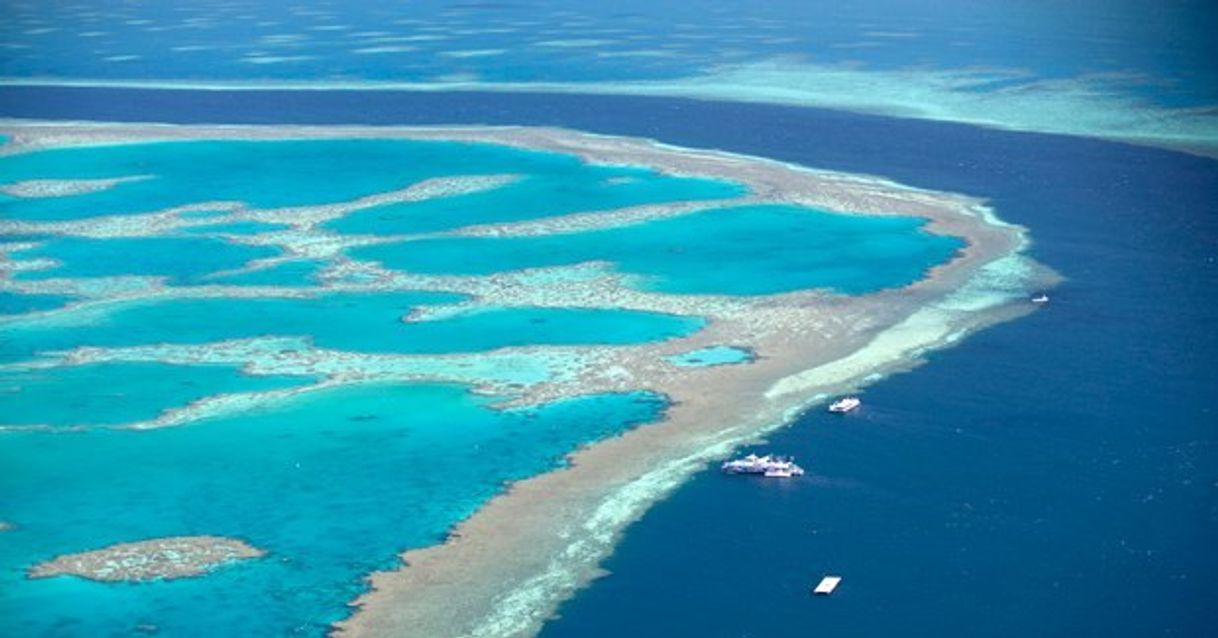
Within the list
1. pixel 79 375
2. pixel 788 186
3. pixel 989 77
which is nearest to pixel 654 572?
pixel 79 375

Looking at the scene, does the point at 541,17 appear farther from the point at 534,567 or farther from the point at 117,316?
the point at 534,567

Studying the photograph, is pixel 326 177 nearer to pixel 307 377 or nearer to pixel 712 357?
pixel 307 377

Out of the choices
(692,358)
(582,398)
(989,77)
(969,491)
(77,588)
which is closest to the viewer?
Answer: (77,588)

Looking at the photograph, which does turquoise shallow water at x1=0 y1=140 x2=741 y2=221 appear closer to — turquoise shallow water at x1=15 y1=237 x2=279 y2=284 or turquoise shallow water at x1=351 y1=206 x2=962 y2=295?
turquoise shallow water at x1=351 y1=206 x2=962 y2=295

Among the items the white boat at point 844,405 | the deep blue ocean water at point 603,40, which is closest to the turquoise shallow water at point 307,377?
the white boat at point 844,405

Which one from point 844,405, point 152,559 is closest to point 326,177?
point 844,405

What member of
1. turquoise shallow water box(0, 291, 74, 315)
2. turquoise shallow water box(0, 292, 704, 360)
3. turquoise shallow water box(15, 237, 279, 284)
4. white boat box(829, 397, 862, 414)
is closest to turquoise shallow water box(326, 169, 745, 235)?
turquoise shallow water box(15, 237, 279, 284)
